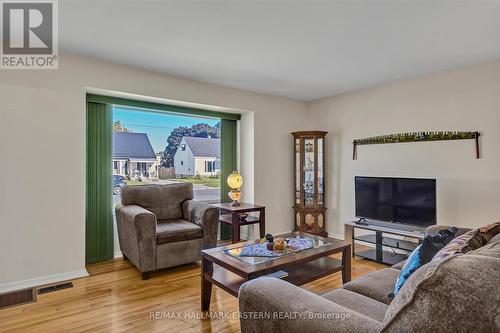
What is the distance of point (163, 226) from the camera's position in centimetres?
328

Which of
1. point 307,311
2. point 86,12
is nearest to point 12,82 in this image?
point 86,12

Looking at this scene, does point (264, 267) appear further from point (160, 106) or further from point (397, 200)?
point (160, 106)

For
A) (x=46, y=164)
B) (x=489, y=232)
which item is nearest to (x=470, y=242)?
(x=489, y=232)

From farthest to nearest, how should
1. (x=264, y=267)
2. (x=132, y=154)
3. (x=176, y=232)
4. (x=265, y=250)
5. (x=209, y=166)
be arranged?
(x=209, y=166) → (x=132, y=154) → (x=176, y=232) → (x=265, y=250) → (x=264, y=267)

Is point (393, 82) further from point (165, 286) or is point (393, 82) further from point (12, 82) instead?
point (12, 82)

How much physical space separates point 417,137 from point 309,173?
63.2 inches

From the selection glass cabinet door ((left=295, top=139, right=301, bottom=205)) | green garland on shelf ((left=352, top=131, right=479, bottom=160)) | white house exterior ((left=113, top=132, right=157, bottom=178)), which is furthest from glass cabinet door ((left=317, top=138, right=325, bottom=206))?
white house exterior ((left=113, top=132, right=157, bottom=178))

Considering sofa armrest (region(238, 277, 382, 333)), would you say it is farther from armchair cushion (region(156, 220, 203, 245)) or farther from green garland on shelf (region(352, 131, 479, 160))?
green garland on shelf (region(352, 131, 479, 160))

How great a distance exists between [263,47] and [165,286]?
2465 millimetres

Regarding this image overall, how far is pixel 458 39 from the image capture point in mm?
2605

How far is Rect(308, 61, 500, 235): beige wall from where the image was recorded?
10.3 ft

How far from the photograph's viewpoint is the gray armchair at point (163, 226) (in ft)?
9.59

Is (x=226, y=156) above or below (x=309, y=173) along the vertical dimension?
above

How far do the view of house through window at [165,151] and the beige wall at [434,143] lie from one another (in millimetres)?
1942
